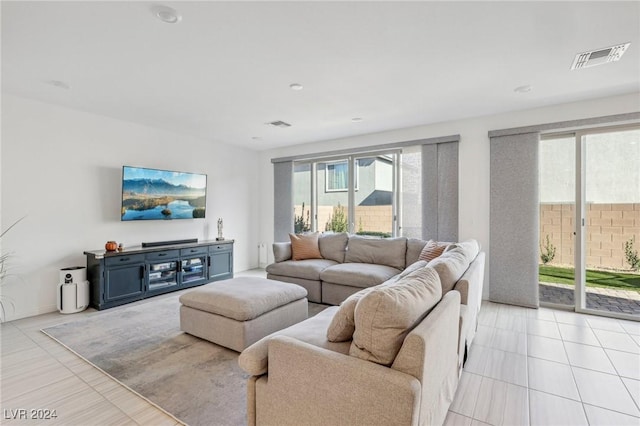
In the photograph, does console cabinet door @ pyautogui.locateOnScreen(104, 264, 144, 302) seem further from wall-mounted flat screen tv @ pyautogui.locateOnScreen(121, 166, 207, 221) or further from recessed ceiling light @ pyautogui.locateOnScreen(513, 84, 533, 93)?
recessed ceiling light @ pyautogui.locateOnScreen(513, 84, 533, 93)

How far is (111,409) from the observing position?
1894 millimetres

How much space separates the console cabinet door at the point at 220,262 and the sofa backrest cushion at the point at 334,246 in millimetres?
1722

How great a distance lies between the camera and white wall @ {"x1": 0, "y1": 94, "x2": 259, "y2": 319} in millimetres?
3475

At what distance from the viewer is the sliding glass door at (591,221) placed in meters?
3.57

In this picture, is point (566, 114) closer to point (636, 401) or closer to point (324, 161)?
point (636, 401)

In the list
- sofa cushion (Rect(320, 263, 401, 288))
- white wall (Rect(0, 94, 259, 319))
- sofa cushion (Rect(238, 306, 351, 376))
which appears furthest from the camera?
sofa cushion (Rect(320, 263, 401, 288))

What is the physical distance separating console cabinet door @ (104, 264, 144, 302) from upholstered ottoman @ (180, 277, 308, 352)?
1445mm

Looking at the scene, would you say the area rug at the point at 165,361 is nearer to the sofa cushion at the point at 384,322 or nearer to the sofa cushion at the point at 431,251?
the sofa cushion at the point at 384,322

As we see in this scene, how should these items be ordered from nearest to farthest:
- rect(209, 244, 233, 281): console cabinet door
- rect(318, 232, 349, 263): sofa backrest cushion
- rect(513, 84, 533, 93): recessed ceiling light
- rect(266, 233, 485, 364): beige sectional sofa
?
rect(513, 84, 533, 93): recessed ceiling light → rect(266, 233, 485, 364): beige sectional sofa → rect(318, 232, 349, 263): sofa backrest cushion → rect(209, 244, 233, 281): console cabinet door

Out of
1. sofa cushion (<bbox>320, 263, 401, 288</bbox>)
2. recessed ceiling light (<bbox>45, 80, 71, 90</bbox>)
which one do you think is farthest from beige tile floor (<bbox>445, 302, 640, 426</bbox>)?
recessed ceiling light (<bbox>45, 80, 71, 90</bbox>)

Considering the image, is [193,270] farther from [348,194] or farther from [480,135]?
[480,135]

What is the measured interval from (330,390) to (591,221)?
4.19 m

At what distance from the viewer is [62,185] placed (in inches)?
151

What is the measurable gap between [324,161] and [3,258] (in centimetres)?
464
